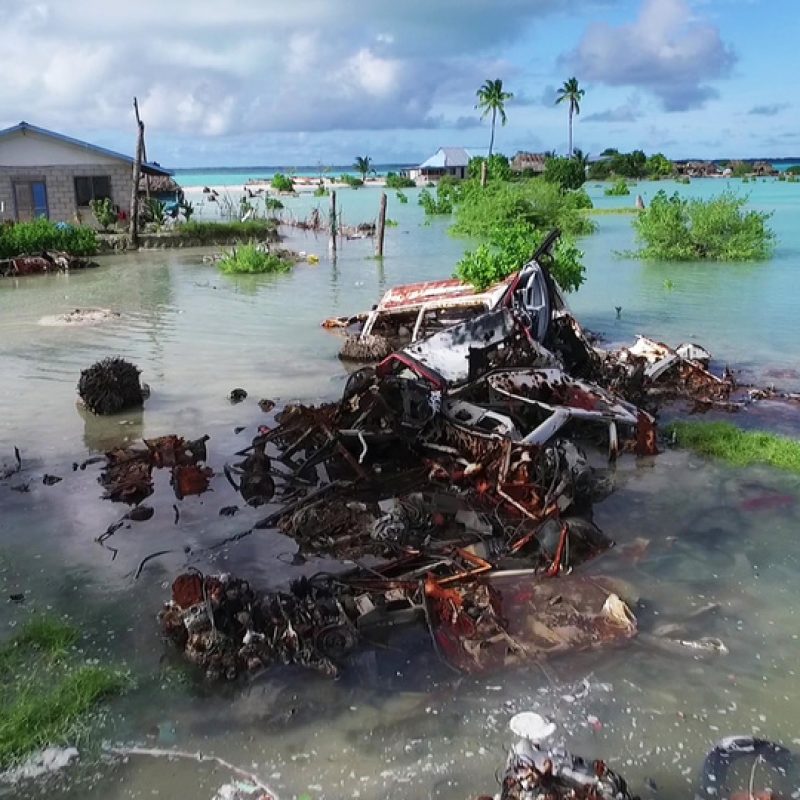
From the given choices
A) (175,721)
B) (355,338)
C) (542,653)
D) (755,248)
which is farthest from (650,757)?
(755,248)

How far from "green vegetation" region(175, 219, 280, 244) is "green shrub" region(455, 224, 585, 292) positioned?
777 inches

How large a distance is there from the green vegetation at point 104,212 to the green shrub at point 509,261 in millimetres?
21035

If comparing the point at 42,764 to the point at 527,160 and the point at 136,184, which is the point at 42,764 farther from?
the point at 527,160

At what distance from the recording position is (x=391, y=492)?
8.00 m

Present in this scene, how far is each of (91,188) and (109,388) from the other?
2573cm

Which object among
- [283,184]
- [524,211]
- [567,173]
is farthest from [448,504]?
[283,184]

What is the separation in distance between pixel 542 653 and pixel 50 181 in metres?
32.4

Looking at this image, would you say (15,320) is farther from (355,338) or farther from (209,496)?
(209,496)

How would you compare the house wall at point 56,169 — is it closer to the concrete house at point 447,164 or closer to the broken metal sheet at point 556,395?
the broken metal sheet at point 556,395

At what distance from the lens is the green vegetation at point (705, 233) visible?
28.2 meters

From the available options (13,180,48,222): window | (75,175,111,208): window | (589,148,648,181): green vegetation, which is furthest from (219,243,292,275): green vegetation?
(589,148,648,181): green vegetation

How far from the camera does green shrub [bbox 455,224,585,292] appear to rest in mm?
15422

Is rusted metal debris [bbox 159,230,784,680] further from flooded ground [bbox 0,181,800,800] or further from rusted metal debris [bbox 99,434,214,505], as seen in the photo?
rusted metal debris [bbox 99,434,214,505]

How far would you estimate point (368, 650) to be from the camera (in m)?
5.41
